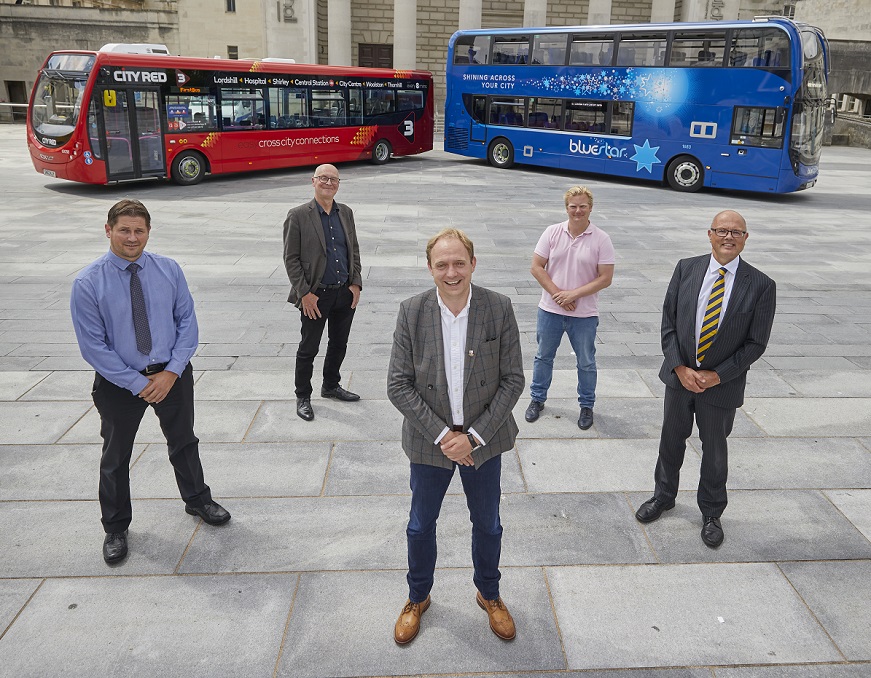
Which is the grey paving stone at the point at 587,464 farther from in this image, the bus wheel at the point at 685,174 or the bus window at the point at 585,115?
the bus window at the point at 585,115

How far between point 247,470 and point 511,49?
19.7 meters

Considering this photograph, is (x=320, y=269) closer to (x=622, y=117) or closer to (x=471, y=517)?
(x=471, y=517)

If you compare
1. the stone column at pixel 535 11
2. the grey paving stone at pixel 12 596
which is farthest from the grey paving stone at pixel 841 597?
the stone column at pixel 535 11

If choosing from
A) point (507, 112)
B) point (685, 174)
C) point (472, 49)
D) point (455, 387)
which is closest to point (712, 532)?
point (455, 387)

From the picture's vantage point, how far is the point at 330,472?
4805mm

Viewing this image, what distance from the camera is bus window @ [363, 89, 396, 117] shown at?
2294 centimetres

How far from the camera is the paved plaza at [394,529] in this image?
3234mm

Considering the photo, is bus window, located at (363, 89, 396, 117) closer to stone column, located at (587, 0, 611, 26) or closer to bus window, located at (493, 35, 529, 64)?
bus window, located at (493, 35, 529, 64)

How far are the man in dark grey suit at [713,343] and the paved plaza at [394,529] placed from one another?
0.42 metres

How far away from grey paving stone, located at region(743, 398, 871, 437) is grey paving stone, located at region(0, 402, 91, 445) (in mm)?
5227

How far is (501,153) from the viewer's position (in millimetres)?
23297

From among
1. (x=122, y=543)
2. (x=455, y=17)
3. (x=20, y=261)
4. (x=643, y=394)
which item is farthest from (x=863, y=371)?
(x=455, y=17)

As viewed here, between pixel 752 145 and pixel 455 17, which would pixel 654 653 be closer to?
pixel 752 145

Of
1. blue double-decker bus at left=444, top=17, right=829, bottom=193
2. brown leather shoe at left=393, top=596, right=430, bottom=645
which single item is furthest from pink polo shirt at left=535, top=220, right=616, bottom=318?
blue double-decker bus at left=444, top=17, right=829, bottom=193
